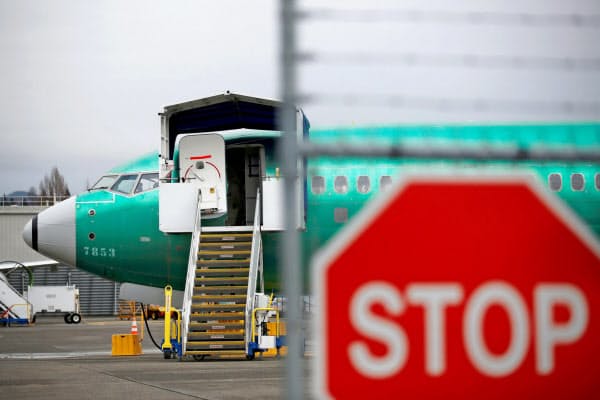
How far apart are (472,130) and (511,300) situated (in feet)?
8.91

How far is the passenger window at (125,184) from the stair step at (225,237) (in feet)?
6.13

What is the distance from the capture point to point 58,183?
127m

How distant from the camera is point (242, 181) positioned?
61.3ft

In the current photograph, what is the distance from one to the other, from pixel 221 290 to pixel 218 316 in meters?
0.57

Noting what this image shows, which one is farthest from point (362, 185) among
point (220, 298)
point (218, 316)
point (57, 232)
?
point (57, 232)

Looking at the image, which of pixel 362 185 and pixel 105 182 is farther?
pixel 105 182

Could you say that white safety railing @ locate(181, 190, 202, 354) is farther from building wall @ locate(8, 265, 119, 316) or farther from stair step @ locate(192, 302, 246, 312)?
building wall @ locate(8, 265, 119, 316)

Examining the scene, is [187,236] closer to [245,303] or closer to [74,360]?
[245,303]

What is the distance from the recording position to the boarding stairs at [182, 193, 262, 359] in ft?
52.3

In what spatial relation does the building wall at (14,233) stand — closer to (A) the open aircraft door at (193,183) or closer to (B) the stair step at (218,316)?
(A) the open aircraft door at (193,183)

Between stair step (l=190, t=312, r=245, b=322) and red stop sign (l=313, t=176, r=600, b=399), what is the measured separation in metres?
13.0

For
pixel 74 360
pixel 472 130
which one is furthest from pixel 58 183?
pixel 472 130

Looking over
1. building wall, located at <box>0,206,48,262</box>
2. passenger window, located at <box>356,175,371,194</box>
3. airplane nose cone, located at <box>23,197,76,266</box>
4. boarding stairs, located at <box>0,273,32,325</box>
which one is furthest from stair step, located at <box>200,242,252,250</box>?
building wall, located at <box>0,206,48,262</box>

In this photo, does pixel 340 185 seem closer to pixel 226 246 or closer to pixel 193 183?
pixel 226 246
